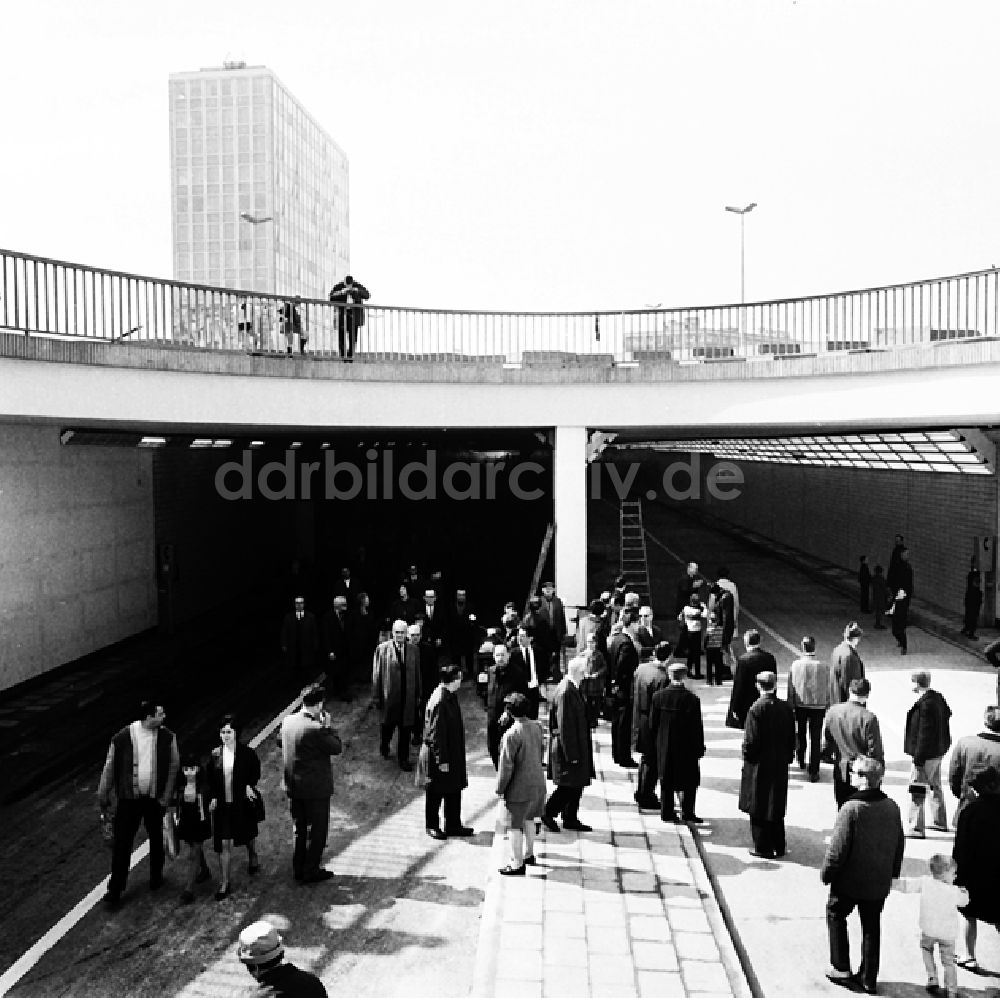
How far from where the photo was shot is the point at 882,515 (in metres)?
23.6

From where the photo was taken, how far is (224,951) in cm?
641

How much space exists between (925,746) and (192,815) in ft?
19.4

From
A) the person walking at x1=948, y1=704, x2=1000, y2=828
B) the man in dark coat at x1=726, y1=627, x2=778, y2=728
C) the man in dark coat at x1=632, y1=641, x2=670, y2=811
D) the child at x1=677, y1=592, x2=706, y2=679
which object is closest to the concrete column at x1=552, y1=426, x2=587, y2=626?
the child at x1=677, y1=592, x2=706, y2=679

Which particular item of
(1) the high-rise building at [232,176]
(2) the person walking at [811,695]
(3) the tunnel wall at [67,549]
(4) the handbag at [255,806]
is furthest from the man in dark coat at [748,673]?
(1) the high-rise building at [232,176]

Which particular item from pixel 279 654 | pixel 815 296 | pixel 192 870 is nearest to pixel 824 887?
pixel 192 870

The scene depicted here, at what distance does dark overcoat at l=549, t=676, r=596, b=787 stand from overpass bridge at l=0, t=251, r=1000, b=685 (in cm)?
810

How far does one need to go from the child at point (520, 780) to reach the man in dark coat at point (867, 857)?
2.29 metres

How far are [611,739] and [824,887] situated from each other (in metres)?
3.97

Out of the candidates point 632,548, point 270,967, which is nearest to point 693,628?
point 632,548

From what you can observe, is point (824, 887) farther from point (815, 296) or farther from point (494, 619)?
point (494, 619)

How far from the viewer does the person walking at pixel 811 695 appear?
9141 mm

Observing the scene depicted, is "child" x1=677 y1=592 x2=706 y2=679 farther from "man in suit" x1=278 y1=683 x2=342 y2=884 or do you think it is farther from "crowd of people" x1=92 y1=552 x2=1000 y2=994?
"man in suit" x1=278 y1=683 x2=342 y2=884

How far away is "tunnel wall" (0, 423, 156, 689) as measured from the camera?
1427cm

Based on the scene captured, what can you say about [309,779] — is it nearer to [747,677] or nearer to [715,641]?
[747,677]
